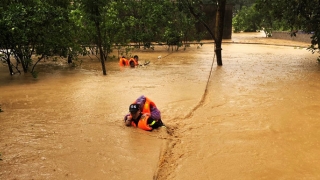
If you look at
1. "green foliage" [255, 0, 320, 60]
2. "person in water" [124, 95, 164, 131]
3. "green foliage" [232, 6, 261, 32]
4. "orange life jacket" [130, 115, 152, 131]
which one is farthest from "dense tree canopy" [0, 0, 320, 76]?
"green foliage" [232, 6, 261, 32]

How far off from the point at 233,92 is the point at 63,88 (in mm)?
5120

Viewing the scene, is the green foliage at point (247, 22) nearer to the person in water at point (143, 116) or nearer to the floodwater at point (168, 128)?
the floodwater at point (168, 128)

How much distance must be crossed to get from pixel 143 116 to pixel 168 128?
1.77ft

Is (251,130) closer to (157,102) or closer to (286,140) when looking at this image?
(286,140)

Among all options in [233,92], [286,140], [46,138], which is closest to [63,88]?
[46,138]

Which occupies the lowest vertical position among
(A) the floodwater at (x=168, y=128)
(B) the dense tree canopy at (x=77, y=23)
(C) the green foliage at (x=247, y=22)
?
(A) the floodwater at (x=168, y=128)

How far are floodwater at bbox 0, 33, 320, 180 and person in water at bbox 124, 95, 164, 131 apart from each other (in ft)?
0.49

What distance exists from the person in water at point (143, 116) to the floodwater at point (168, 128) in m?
0.15

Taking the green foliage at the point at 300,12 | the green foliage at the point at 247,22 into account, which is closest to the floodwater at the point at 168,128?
the green foliage at the point at 300,12

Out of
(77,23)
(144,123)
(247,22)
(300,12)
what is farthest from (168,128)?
(247,22)

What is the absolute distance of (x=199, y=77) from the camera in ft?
35.4

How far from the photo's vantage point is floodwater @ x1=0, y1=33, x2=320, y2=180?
4309mm

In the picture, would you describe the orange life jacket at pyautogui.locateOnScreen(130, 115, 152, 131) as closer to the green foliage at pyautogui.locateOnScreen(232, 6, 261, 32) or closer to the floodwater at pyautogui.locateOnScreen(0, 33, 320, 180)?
the floodwater at pyautogui.locateOnScreen(0, 33, 320, 180)

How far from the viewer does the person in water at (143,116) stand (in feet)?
18.4
